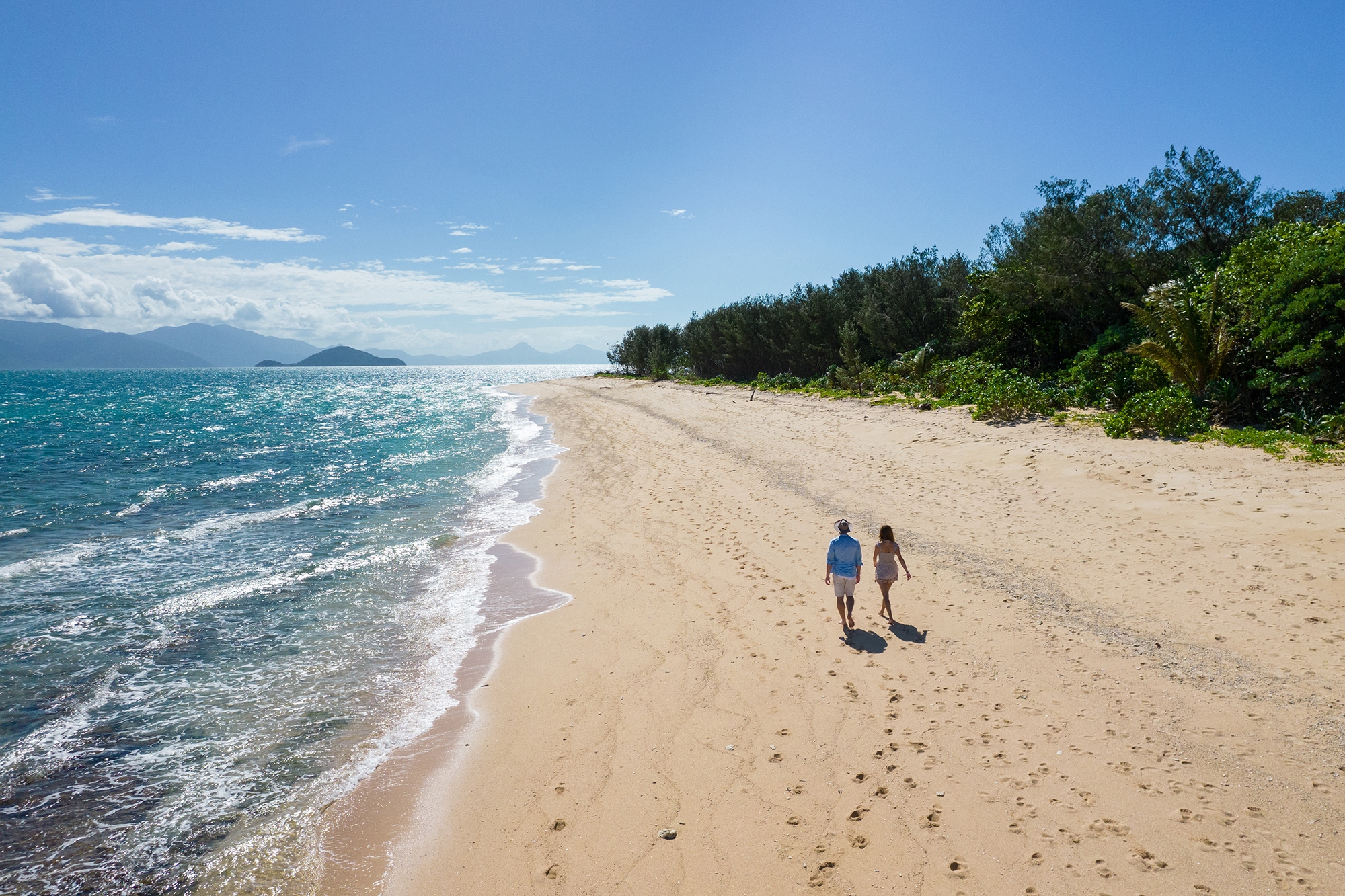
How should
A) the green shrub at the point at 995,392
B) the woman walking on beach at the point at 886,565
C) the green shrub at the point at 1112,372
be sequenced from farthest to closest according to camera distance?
the green shrub at the point at 995,392 < the green shrub at the point at 1112,372 < the woman walking on beach at the point at 886,565

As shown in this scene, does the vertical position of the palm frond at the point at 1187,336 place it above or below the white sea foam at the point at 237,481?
above

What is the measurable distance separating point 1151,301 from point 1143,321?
0.54 m

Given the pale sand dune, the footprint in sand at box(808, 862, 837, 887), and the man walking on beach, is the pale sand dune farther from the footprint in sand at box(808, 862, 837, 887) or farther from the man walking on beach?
the man walking on beach

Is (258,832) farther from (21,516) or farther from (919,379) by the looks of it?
(919,379)

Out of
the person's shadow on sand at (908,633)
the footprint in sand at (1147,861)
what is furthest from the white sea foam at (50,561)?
the footprint in sand at (1147,861)

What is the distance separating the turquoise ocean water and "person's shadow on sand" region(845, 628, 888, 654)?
4.78 meters

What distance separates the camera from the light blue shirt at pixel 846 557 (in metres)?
7.60

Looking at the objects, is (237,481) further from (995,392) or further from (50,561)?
(995,392)

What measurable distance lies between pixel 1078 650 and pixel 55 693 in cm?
1157

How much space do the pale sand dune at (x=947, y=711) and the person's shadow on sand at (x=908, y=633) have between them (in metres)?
0.07

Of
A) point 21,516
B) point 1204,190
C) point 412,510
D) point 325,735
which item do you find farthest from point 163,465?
point 1204,190

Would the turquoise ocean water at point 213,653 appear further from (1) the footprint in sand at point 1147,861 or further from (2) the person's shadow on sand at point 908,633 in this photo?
(1) the footprint in sand at point 1147,861

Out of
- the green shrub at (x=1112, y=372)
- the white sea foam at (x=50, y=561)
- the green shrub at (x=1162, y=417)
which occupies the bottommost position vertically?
the white sea foam at (x=50, y=561)

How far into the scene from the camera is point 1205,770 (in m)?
4.79
